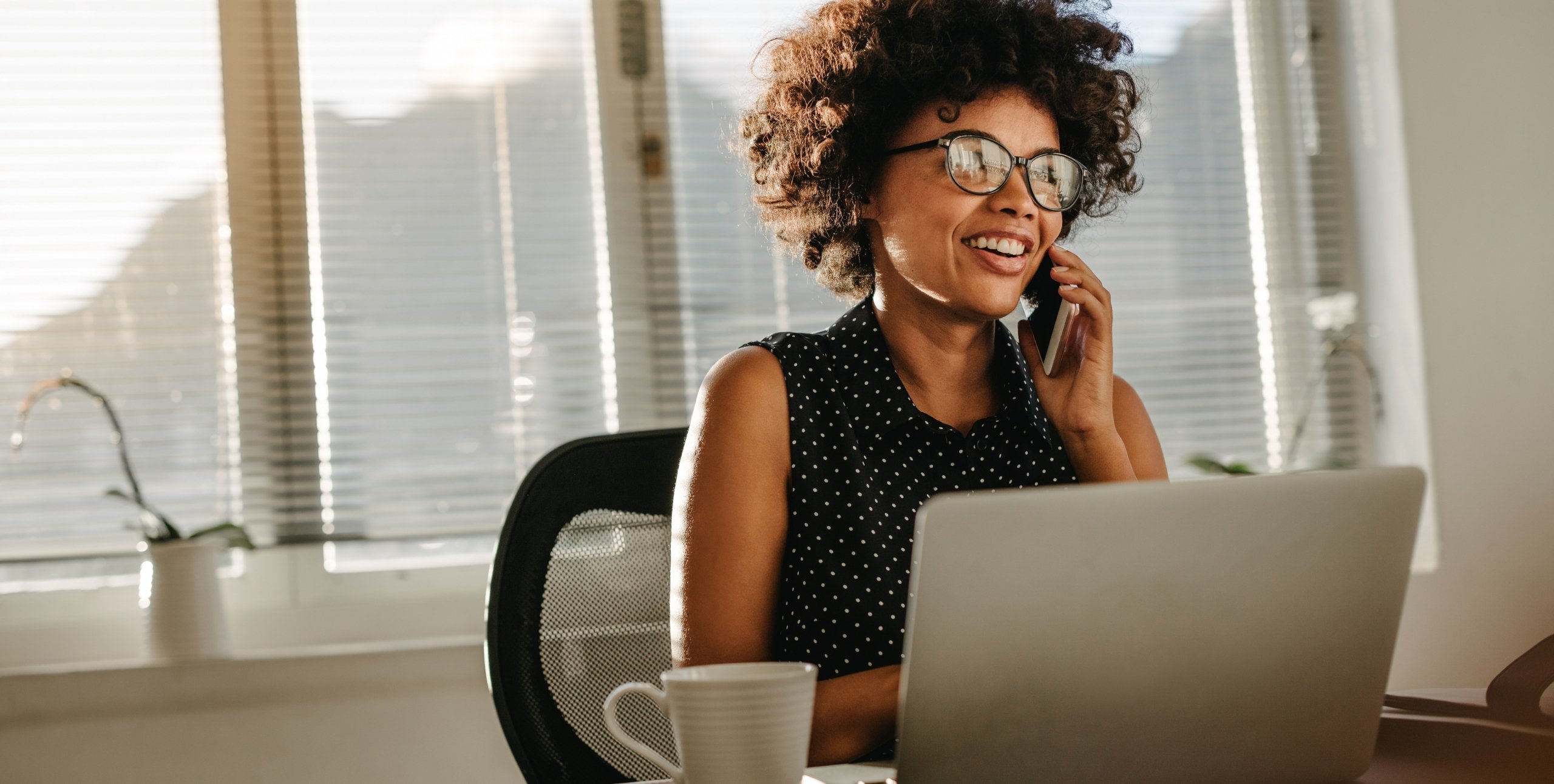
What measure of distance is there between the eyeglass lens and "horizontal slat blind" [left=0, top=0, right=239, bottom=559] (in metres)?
1.69

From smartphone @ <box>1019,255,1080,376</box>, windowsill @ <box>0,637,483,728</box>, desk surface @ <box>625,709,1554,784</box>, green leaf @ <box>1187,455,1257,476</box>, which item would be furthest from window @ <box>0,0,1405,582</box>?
desk surface @ <box>625,709,1554,784</box>

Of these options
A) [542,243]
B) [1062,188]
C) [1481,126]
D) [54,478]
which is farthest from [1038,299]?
[54,478]

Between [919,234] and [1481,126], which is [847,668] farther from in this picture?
[1481,126]

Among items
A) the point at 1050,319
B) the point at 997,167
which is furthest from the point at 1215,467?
the point at 997,167

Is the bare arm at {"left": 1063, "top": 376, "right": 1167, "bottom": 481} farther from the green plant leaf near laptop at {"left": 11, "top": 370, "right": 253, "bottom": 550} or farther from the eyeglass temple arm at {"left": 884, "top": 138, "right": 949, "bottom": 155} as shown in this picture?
the green plant leaf near laptop at {"left": 11, "top": 370, "right": 253, "bottom": 550}

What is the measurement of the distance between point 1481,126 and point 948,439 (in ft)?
6.50

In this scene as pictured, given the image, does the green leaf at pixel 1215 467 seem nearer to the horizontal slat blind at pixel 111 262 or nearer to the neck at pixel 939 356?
the neck at pixel 939 356

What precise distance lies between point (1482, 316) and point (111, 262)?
114 inches

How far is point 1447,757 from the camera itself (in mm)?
773

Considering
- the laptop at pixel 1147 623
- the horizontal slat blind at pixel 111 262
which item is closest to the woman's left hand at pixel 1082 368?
the laptop at pixel 1147 623

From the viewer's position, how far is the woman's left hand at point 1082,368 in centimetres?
133

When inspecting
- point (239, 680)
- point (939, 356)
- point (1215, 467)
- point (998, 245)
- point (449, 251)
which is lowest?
point (239, 680)

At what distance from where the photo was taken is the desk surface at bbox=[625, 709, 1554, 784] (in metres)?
0.72

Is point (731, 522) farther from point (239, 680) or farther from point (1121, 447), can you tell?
point (239, 680)
